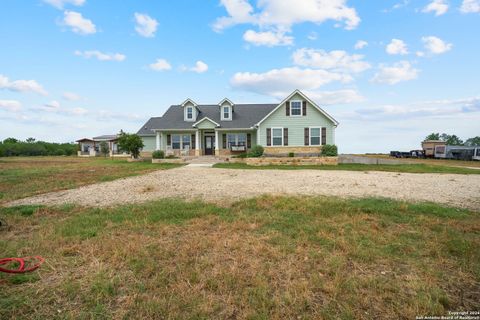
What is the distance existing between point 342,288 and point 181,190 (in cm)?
684

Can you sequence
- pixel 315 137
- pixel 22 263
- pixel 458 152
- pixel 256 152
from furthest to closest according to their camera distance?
pixel 458 152, pixel 315 137, pixel 256 152, pixel 22 263

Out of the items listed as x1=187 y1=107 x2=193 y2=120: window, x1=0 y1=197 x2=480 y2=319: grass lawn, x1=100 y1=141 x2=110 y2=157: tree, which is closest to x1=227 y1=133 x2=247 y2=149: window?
x1=187 y1=107 x2=193 y2=120: window

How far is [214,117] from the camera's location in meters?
28.2

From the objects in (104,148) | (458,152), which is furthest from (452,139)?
(104,148)

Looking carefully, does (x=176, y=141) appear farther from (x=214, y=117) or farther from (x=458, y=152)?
(x=458, y=152)

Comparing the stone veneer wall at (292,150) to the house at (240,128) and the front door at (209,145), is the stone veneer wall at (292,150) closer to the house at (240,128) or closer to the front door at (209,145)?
the house at (240,128)

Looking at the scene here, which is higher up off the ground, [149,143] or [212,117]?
[212,117]

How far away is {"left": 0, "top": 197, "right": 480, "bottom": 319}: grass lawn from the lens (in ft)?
8.29

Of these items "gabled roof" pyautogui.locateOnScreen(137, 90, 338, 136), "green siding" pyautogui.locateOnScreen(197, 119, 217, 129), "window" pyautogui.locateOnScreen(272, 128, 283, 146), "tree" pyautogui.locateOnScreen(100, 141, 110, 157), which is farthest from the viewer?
"tree" pyautogui.locateOnScreen(100, 141, 110, 157)

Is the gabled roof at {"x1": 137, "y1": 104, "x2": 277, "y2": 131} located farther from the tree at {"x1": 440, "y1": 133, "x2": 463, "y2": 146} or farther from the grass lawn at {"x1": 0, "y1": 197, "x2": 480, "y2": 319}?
the tree at {"x1": 440, "y1": 133, "x2": 463, "y2": 146}

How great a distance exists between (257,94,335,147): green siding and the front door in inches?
297

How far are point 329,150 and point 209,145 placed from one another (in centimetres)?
1304

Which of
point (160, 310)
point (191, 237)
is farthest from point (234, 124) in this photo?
point (160, 310)

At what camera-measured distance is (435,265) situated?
11.0 ft
